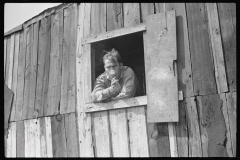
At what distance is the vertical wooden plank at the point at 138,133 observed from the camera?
453 centimetres

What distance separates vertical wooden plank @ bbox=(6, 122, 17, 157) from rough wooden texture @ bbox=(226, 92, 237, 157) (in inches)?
155

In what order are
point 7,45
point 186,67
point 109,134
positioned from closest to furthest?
point 186,67
point 109,134
point 7,45

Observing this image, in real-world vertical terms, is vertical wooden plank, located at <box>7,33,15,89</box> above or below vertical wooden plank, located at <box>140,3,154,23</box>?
below

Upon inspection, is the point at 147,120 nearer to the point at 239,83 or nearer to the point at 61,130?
the point at 239,83

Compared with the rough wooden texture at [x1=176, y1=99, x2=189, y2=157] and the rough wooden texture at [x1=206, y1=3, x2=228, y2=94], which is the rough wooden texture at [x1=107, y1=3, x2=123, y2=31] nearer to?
the rough wooden texture at [x1=206, y1=3, x2=228, y2=94]

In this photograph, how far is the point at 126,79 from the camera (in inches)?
195

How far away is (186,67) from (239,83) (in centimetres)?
71

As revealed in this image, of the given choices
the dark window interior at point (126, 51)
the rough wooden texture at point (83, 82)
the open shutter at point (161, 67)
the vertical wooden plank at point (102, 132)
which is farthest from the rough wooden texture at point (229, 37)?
the rough wooden texture at point (83, 82)

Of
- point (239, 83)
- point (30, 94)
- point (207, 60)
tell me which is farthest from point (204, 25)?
point (30, 94)

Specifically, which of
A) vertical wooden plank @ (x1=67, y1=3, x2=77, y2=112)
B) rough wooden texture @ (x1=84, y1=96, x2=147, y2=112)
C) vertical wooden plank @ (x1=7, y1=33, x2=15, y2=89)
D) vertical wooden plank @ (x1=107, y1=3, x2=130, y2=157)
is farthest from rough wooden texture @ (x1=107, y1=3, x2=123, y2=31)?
vertical wooden plank @ (x1=7, y1=33, x2=15, y2=89)

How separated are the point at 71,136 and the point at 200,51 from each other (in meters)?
2.43

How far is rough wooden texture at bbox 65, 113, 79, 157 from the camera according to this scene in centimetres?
517

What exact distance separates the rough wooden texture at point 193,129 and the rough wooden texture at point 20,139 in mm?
3164

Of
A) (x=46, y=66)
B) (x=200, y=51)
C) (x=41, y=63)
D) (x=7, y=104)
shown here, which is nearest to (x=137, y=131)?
(x=200, y=51)
